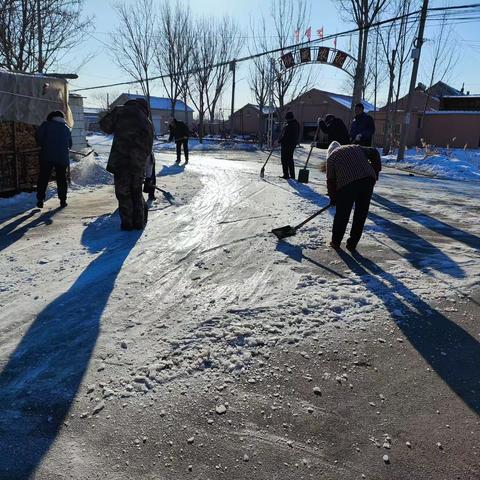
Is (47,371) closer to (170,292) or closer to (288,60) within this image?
(170,292)

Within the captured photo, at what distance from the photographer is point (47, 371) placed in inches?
108

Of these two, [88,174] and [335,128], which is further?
[88,174]

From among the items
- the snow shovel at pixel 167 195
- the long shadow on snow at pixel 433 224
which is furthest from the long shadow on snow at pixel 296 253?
the snow shovel at pixel 167 195

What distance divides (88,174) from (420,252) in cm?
827

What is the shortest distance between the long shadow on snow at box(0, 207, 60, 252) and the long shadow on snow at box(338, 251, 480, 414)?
162 inches

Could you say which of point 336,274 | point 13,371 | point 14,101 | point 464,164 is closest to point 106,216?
point 14,101

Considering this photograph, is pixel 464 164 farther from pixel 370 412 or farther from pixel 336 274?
pixel 370 412

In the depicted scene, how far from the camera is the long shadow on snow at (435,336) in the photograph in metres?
2.80

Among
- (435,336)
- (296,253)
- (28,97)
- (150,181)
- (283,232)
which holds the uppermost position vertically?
(28,97)

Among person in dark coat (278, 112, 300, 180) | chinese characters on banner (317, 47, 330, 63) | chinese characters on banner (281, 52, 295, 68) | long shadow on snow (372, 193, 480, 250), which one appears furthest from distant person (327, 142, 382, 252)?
chinese characters on banner (281, 52, 295, 68)

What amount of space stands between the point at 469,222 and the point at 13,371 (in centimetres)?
698

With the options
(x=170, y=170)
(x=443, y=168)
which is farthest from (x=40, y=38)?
(x=443, y=168)

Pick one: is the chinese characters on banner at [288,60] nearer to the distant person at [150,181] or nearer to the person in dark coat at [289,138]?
the person in dark coat at [289,138]

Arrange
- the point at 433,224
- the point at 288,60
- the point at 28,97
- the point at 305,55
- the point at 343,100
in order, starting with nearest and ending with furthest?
the point at 433,224 → the point at 28,97 → the point at 305,55 → the point at 288,60 → the point at 343,100
